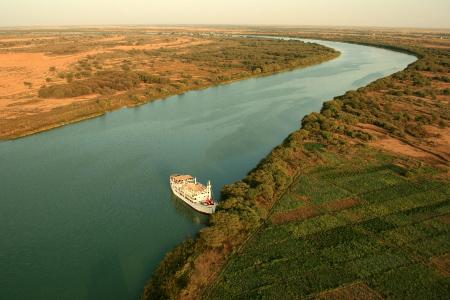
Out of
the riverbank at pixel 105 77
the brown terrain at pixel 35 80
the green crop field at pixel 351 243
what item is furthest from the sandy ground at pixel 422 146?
the brown terrain at pixel 35 80

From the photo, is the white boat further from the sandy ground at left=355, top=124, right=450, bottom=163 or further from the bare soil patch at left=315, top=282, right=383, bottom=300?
the sandy ground at left=355, top=124, right=450, bottom=163

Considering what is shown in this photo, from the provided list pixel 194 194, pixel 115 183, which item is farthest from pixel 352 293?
pixel 115 183

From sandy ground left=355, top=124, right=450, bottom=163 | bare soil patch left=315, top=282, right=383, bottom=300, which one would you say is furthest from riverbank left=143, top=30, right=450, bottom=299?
bare soil patch left=315, top=282, right=383, bottom=300

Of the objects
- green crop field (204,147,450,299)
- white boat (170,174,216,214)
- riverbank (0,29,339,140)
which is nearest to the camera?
green crop field (204,147,450,299)

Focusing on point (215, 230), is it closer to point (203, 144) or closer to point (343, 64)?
point (203, 144)

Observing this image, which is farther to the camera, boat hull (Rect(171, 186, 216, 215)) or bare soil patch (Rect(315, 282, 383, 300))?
boat hull (Rect(171, 186, 216, 215))

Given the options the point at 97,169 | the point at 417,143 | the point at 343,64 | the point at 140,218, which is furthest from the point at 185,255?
the point at 343,64
